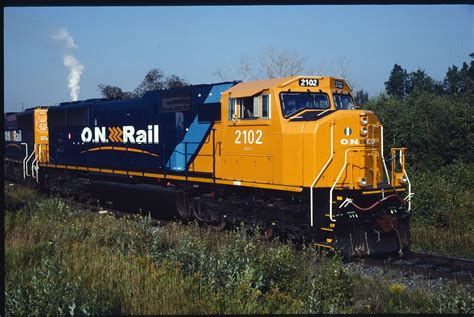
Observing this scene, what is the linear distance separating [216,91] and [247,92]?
4.80ft

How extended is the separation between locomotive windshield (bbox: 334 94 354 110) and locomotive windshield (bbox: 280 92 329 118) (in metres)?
0.27

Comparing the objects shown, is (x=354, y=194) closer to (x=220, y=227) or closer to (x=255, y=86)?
(x=255, y=86)

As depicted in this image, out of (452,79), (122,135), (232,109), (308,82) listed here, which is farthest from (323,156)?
(452,79)

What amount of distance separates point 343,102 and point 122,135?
24.6 ft

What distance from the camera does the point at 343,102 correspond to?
11.3 m

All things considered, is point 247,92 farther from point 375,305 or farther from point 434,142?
point 434,142

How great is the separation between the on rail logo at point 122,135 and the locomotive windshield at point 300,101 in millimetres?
4970

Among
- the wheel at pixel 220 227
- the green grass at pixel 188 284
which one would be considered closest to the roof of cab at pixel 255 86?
the wheel at pixel 220 227

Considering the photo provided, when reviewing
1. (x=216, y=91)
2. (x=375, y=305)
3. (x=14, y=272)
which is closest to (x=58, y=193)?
(x=216, y=91)

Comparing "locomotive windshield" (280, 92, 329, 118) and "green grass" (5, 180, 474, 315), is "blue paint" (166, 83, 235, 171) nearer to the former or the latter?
"locomotive windshield" (280, 92, 329, 118)

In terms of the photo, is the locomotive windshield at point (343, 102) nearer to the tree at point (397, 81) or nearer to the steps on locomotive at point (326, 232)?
the steps on locomotive at point (326, 232)

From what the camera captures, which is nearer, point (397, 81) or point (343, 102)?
point (343, 102)

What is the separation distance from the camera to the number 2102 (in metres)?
10.8

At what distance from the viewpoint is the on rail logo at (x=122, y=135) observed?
1446 cm
